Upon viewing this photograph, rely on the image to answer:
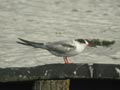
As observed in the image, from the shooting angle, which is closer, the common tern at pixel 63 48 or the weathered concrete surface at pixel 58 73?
the weathered concrete surface at pixel 58 73

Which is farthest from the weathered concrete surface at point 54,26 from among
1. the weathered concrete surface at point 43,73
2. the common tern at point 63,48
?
the weathered concrete surface at point 43,73

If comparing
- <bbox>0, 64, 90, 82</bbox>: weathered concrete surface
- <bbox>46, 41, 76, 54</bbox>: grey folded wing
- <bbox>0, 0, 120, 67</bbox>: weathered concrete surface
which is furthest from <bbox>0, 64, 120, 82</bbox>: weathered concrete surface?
<bbox>46, 41, 76, 54</bbox>: grey folded wing

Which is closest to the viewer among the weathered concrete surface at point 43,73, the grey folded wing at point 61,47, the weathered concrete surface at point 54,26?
the weathered concrete surface at point 43,73

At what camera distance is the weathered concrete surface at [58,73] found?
546 cm

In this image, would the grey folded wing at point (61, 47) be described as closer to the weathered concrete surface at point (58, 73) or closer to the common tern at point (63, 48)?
the common tern at point (63, 48)

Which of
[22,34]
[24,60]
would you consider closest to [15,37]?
[22,34]

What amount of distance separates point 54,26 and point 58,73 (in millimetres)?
3077

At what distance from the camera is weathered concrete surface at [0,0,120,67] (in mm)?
6594

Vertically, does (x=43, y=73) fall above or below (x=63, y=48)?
below

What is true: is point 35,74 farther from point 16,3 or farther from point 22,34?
point 16,3

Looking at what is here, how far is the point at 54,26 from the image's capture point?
8500mm

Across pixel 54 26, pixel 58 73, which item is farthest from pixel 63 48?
pixel 54 26

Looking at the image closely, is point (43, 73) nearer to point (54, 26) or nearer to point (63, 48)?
point (63, 48)

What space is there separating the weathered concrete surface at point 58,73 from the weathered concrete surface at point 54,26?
480 millimetres
